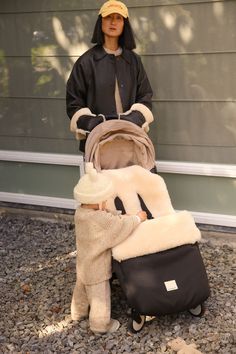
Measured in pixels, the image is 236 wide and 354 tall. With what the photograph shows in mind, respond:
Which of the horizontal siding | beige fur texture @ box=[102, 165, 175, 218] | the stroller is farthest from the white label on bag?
the horizontal siding

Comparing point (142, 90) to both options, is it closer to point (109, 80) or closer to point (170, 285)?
point (109, 80)

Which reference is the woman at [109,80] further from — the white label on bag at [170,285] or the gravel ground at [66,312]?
the white label on bag at [170,285]

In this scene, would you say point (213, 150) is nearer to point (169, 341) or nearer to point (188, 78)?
point (188, 78)

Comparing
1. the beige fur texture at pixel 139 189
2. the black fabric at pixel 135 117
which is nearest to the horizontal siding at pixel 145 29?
the black fabric at pixel 135 117

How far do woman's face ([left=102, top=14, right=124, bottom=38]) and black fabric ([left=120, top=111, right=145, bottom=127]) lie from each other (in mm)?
585

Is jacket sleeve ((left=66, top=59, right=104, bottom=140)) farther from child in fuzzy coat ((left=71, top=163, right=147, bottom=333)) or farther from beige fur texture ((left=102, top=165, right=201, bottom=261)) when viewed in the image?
child in fuzzy coat ((left=71, top=163, right=147, bottom=333))

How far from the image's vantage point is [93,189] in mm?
3023

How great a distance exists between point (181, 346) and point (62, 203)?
2.29 m

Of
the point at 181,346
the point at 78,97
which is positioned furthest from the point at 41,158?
the point at 181,346

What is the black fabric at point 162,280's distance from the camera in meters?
3.02

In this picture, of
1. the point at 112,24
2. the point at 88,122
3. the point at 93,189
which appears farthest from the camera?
the point at 112,24

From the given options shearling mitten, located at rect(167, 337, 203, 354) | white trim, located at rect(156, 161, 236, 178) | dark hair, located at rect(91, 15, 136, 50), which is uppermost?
dark hair, located at rect(91, 15, 136, 50)

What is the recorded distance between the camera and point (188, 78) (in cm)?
429

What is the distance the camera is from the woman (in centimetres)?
375
